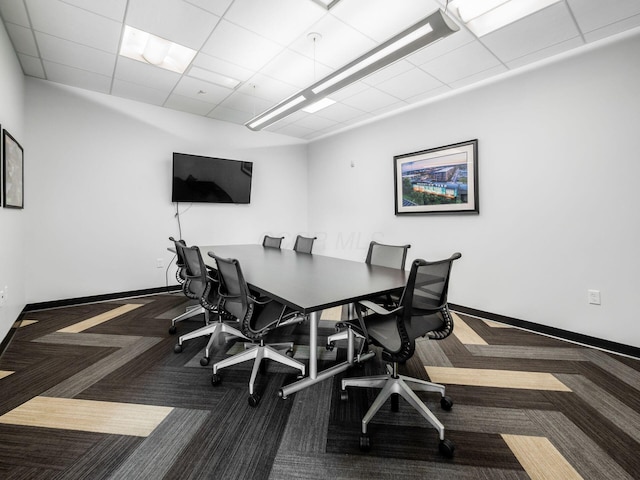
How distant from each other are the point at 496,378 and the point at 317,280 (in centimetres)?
152

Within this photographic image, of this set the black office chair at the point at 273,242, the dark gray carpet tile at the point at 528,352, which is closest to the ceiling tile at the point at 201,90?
the black office chair at the point at 273,242

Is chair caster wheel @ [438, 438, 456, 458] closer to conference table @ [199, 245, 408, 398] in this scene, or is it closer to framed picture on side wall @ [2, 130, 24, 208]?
conference table @ [199, 245, 408, 398]

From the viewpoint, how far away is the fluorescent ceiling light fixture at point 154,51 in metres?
2.73

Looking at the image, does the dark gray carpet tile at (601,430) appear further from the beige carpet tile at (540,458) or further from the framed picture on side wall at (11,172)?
the framed picture on side wall at (11,172)

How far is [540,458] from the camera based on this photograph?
143cm

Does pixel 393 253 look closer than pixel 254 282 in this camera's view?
No

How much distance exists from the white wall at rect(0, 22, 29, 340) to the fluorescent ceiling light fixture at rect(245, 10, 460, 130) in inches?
92.7

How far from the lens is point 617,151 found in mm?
2541

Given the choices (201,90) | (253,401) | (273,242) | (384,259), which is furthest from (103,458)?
(201,90)

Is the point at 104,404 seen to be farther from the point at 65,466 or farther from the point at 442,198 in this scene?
the point at 442,198

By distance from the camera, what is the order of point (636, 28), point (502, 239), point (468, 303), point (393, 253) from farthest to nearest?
1. point (468, 303)
2. point (502, 239)
3. point (393, 253)
4. point (636, 28)

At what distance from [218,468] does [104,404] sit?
98 centimetres

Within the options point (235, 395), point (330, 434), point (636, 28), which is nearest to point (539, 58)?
point (636, 28)

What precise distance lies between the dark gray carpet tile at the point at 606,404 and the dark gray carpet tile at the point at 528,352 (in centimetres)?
33
